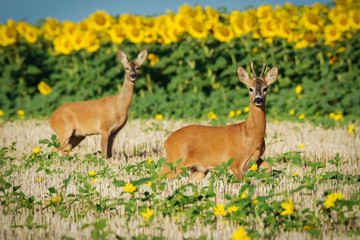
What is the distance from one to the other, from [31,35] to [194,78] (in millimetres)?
5422

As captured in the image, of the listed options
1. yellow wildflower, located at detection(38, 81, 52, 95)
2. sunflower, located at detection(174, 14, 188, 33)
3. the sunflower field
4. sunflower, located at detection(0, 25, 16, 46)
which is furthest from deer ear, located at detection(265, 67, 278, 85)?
sunflower, located at detection(0, 25, 16, 46)

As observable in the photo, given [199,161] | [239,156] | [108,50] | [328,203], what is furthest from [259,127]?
[108,50]

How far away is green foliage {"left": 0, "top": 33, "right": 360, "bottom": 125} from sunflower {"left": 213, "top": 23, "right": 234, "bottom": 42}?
0.63 ft

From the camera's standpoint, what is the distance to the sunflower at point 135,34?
12.4 metres

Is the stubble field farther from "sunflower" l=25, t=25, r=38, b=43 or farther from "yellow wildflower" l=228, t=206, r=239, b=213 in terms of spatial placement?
"sunflower" l=25, t=25, r=38, b=43

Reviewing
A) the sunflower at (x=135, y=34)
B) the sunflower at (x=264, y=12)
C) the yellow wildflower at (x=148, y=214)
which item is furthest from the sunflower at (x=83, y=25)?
the yellow wildflower at (x=148, y=214)

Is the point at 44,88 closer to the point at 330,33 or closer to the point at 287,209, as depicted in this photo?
the point at 330,33

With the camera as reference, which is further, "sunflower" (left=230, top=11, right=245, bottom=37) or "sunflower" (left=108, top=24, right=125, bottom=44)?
"sunflower" (left=108, top=24, right=125, bottom=44)

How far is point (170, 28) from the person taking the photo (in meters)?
12.6

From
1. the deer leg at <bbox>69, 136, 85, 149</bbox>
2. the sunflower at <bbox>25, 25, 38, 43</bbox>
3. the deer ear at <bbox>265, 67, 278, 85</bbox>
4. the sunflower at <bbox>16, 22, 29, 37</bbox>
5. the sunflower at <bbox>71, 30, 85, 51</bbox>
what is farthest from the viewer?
the sunflower at <bbox>16, 22, 29, 37</bbox>

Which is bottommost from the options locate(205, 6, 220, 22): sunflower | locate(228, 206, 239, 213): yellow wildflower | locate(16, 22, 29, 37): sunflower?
locate(228, 206, 239, 213): yellow wildflower

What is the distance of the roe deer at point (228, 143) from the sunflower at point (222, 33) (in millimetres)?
6818

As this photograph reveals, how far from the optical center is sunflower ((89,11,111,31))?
12.9 m

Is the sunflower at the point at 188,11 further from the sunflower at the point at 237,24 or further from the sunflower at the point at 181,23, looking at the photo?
the sunflower at the point at 237,24
